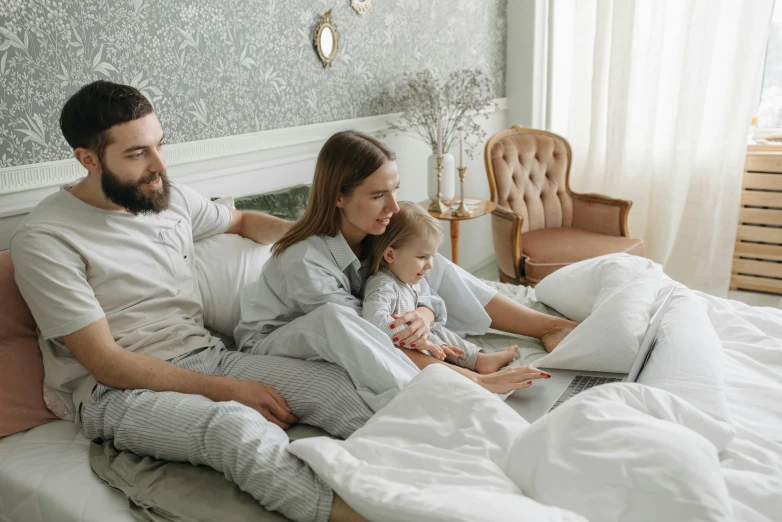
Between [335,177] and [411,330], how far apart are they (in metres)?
0.45

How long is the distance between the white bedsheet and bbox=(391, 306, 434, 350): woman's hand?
2.28 feet

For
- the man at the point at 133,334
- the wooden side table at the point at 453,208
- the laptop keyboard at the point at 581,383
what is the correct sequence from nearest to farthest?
the man at the point at 133,334 < the laptop keyboard at the point at 581,383 < the wooden side table at the point at 453,208

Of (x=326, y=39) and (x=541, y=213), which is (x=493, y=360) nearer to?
Result: (x=326, y=39)

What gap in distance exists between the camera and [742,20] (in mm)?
3342

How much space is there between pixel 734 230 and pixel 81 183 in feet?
10.7

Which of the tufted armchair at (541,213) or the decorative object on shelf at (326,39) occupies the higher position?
the decorative object on shelf at (326,39)

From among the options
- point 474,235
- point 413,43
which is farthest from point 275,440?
point 474,235

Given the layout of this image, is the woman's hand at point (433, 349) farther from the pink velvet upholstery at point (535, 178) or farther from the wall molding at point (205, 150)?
the pink velvet upholstery at point (535, 178)

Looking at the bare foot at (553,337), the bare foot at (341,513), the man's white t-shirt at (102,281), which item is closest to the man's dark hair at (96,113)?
the man's white t-shirt at (102,281)

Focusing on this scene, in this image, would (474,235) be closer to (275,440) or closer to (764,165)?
(764,165)

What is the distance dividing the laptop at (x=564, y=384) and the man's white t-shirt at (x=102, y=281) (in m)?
0.81

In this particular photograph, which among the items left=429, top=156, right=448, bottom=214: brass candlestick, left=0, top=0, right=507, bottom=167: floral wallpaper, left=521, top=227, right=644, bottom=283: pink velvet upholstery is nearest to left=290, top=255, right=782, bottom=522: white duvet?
left=0, top=0, right=507, bottom=167: floral wallpaper

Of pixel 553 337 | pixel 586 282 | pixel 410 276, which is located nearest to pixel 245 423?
pixel 410 276

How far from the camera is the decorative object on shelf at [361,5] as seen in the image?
277cm
